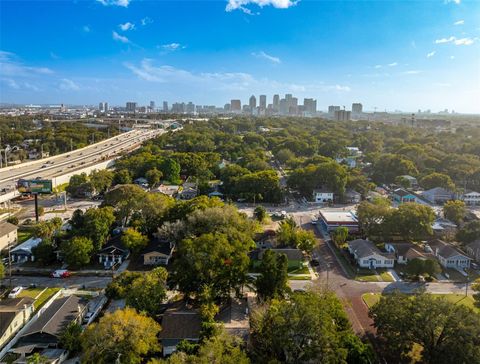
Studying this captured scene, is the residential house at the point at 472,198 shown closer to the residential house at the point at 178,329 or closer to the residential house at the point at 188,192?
the residential house at the point at 188,192

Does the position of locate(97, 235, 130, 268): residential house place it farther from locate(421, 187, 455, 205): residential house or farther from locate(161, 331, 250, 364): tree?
locate(421, 187, 455, 205): residential house

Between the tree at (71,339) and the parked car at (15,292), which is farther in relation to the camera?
the parked car at (15,292)

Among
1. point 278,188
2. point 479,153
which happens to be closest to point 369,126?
point 479,153

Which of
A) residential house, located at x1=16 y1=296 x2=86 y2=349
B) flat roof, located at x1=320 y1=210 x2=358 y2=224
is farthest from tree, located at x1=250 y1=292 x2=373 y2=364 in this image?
flat roof, located at x1=320 y1=210 x2=358 y2=224

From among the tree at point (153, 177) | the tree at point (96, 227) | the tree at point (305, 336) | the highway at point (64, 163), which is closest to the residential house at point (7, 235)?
the tree at point (96, 227)

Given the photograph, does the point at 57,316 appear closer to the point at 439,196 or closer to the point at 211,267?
the point at 211,267

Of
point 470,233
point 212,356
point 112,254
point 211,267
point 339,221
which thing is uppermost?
point 211,267

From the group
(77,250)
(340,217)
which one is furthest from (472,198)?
(77,250)
